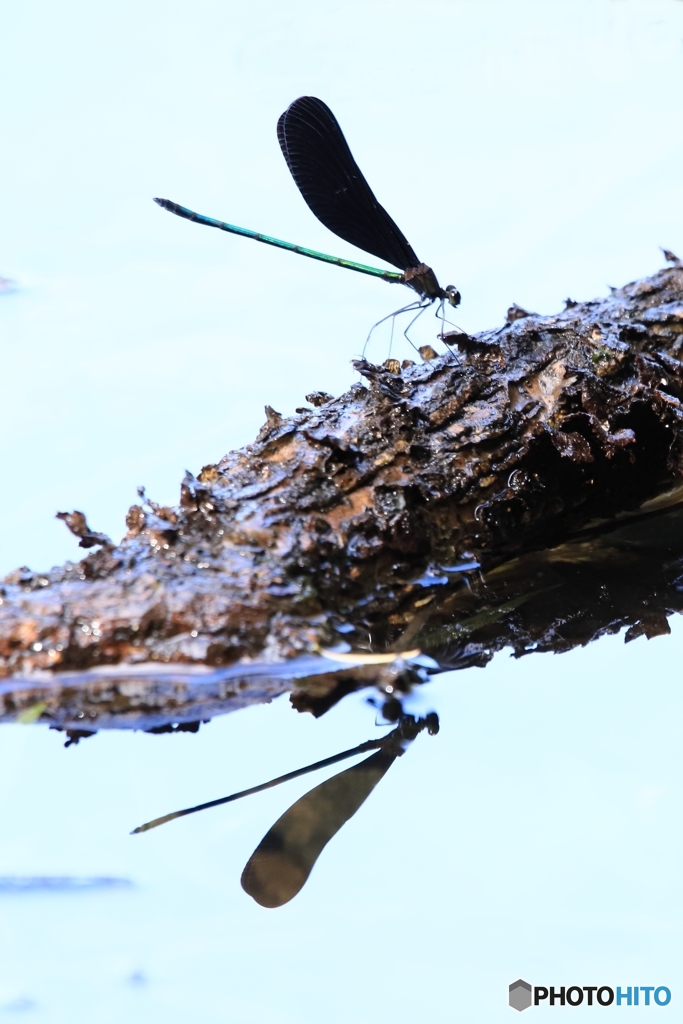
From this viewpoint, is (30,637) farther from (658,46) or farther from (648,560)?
(658,46)

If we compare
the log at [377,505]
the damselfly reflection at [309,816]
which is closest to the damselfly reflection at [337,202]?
the log at [377,505]

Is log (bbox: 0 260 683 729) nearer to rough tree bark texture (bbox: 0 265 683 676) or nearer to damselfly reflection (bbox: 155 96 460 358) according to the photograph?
rough tree bark texture (bbox: 0 265 683 676)

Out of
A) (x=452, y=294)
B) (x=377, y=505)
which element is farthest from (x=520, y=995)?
(x=452, y=294)

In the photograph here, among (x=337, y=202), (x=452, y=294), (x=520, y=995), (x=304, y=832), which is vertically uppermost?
(x=337, y=202)

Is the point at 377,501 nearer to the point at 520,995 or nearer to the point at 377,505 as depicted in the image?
the point at 377,505

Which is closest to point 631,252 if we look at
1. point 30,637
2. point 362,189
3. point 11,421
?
point 362,189

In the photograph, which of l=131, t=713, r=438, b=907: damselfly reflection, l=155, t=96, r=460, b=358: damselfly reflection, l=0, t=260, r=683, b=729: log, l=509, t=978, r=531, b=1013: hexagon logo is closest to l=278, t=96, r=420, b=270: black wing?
l=155, t=96, r=460, b=358: damselfly reflection
